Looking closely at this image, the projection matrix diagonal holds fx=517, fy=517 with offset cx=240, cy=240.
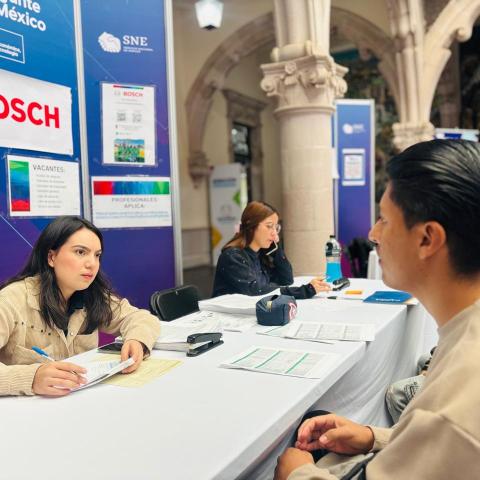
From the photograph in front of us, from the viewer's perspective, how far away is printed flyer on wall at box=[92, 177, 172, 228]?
132 inches

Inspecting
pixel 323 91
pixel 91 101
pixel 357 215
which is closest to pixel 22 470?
pixel 91 101

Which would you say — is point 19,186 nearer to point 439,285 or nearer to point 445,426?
point 439,285

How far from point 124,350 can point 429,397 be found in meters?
1.15

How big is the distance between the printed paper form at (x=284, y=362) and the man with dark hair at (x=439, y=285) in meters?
0.44

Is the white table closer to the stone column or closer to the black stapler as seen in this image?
the black stapler

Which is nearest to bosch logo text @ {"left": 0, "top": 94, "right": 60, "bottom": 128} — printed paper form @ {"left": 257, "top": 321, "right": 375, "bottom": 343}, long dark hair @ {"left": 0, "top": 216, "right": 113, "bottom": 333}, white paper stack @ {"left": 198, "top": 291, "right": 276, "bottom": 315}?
long dark hair @ {"left": 0, "top": 216, "right": 113, "bottom": 333}

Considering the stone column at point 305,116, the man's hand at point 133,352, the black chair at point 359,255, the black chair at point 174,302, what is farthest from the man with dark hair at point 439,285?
the black chair at point 359,255

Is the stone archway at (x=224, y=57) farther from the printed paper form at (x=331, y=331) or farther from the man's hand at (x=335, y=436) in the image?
the man's hand at (x=335, y=436)

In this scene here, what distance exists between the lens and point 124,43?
3.41m

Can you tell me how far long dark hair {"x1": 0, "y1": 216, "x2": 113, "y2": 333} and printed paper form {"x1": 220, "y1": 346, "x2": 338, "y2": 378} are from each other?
651 millimetres

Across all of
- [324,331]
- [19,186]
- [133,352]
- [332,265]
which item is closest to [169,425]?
[133,352]

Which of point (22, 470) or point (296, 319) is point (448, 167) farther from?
point (296, 319)

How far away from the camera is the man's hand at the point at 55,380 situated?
1396 millimetres

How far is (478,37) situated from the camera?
41.8 feet
